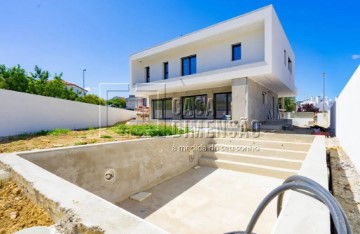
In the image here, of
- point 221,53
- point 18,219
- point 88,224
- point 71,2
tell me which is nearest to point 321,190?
point 88,224

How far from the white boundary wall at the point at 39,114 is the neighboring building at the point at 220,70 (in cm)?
517

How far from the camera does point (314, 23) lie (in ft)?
44.3

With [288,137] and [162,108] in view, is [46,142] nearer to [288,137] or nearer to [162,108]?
Result: [288,137]

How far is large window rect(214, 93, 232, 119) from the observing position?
45.7ft

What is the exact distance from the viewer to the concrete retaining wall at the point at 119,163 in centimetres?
406

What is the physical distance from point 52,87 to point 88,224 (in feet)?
93.2

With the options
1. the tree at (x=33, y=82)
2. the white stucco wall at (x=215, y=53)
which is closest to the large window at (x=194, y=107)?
the white stucco wall at (x=215, y=53)

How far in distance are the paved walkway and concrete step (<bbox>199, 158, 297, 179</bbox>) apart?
215 millimetres

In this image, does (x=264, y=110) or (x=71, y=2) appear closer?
(x=71, y=2)

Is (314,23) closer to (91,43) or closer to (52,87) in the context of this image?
(91,43)

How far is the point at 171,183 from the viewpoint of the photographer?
5.93 meters

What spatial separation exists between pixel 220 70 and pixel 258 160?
7.16 metres

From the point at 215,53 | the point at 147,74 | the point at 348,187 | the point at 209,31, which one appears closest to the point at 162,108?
the point at 147,74

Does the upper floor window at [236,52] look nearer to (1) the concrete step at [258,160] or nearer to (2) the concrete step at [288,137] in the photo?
(2) the concrete step at [288,137]
